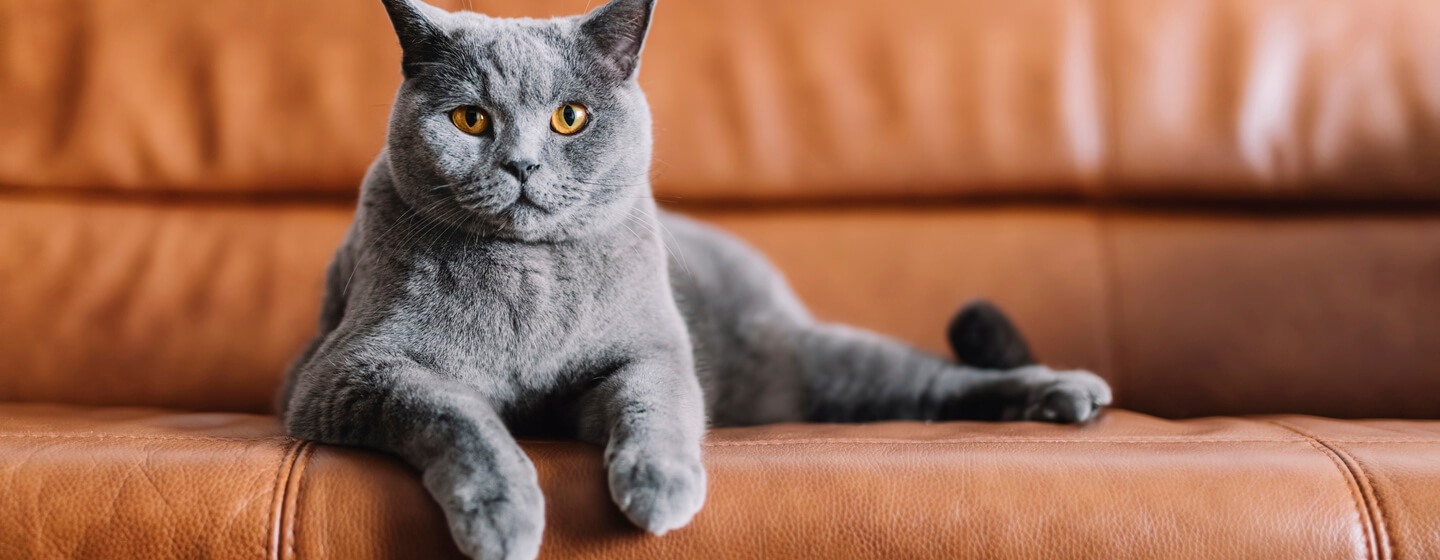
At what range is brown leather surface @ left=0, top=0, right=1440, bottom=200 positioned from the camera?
1368 millimetres

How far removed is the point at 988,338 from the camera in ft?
3.81

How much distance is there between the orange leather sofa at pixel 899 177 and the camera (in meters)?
1.33

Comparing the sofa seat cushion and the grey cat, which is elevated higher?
the grey cat

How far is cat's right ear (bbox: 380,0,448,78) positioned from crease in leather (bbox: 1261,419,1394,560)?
2.93ft

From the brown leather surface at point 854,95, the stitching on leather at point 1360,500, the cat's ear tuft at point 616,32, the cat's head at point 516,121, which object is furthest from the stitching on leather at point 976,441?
the brown leather surface at point 854,95

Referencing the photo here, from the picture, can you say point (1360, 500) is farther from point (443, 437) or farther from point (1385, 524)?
point (443, 437)

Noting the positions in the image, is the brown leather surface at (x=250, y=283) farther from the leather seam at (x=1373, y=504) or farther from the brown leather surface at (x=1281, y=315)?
the leather seam at (x=1373, y=504)

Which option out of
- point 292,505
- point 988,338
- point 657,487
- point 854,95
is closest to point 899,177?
point 854,95

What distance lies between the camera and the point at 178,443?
0.77 m

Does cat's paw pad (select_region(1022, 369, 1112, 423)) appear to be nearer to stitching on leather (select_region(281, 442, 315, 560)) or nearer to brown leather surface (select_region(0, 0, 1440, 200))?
brown leather surface (select_region(0, 0, 1440, 200))

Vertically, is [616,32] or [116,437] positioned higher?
[616,32]

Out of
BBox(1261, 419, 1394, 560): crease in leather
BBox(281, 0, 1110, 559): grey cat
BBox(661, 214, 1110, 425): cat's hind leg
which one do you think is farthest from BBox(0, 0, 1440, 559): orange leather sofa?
BBox(1261, 419, 1394, 560): crease in leather

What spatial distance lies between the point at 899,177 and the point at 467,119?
0.82 metres

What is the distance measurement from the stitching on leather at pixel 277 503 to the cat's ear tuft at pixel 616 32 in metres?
0.46
